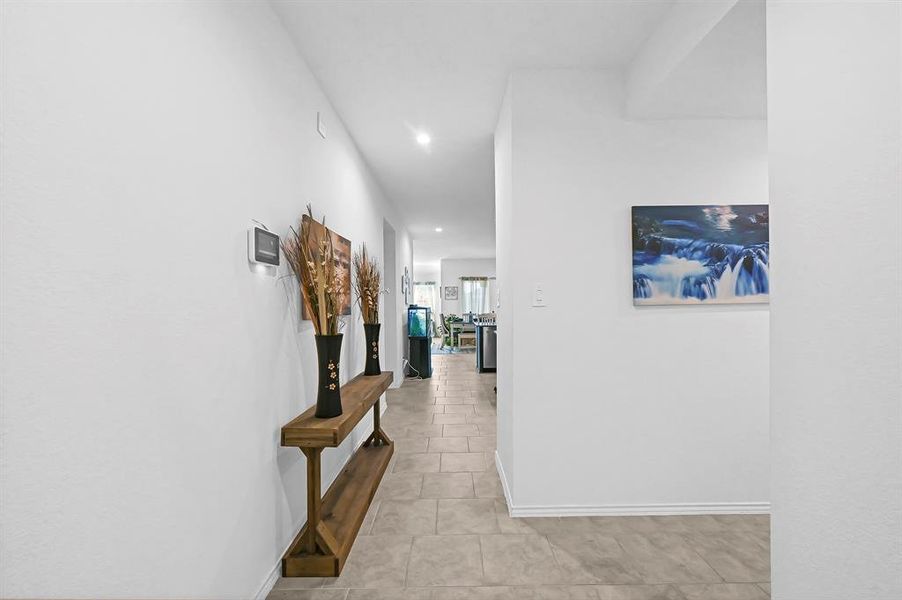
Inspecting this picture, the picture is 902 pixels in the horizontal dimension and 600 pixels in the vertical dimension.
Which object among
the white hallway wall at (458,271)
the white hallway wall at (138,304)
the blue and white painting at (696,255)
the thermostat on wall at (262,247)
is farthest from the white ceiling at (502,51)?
the white hallway wall at (458,271)

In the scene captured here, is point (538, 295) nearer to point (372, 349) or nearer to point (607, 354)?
point (607, 354)

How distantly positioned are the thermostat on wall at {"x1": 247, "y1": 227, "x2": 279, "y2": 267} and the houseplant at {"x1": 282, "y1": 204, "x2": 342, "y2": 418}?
0.16 metres

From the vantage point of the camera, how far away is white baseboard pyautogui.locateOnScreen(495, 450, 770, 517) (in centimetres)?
262

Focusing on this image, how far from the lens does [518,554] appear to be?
87.5 inches

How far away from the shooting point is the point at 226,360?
1.58 m

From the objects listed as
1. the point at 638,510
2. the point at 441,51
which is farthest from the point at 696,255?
the point at 441,51

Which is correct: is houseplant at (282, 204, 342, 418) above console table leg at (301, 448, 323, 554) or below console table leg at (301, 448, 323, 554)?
above

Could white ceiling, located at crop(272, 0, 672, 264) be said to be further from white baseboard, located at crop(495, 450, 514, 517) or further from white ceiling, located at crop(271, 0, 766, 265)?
white baseboard, located at crop(495, 450, 514, 517)

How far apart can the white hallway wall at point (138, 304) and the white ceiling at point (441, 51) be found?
412 mm

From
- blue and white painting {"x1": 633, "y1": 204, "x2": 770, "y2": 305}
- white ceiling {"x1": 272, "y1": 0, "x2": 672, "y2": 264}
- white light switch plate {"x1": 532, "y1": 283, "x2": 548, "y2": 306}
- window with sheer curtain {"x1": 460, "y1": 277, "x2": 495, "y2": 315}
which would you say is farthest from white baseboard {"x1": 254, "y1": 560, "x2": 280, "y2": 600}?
window with sheer curtain {"x1": 460, "y1": 277, "x2": 495, "y2": 315}

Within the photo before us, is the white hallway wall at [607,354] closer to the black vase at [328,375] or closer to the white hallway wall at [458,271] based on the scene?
the black vase at [328,375]

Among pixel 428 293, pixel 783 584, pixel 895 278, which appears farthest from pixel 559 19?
pixel 428 293

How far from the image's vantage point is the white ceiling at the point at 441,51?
6.90 ft

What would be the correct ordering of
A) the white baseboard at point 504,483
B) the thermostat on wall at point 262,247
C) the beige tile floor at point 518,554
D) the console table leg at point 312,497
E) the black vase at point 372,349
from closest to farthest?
the thermostat on wall at point 262,247 → the beige tile floor at point 518,554 → the console table leg at point 312,497 → the white baseboard at point 504,483 → the black vase at point 372,349
